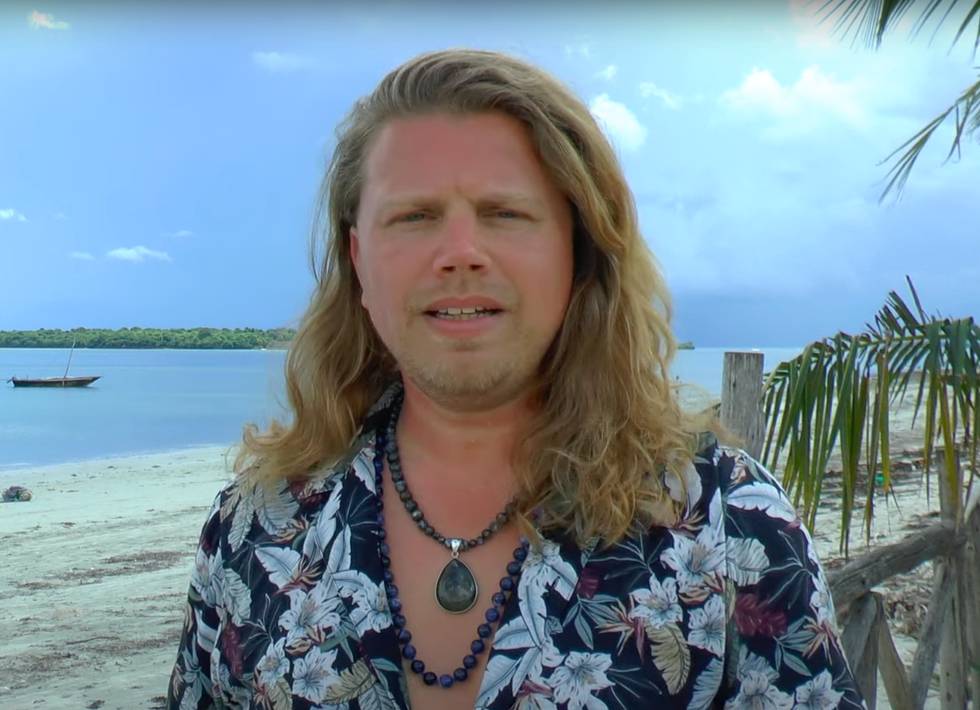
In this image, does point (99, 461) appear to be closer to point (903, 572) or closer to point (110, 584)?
point (110, 584)

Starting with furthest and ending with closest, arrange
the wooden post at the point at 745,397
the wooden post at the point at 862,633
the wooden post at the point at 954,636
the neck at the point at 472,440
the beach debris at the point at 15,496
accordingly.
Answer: the beach debris at the point at 15,496, the wooden post at the point at 954,636, the wooden post at the point at 862,633, the wooden post at the point at 745,397, the neck at the point at 472,440

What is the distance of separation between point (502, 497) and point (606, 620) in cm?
33

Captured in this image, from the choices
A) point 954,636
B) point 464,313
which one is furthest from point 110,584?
point 464,313

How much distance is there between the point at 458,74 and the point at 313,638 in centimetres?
100

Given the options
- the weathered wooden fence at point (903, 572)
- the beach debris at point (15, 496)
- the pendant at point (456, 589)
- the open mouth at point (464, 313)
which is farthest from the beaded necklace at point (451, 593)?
the beach debris at point (15, 496)

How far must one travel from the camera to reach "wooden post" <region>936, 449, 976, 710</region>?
4.18 m

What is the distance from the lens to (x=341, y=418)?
1.91m

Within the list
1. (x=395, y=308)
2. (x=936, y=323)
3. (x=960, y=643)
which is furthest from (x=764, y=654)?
(x=960, y=643)

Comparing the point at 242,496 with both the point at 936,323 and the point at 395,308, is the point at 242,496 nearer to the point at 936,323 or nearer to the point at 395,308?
the point at 395,308

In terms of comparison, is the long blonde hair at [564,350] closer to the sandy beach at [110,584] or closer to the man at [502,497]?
the man at [502,497]

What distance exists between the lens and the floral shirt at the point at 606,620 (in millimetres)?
1477

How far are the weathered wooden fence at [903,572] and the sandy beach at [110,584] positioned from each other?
5.01 feet

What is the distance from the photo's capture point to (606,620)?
1.50 metres

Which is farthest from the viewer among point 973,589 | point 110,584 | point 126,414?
point 126,414
